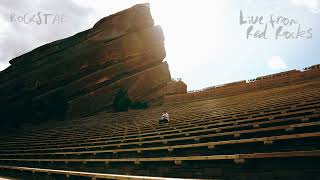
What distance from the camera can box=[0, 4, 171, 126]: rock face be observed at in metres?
39.7

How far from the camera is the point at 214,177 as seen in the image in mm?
6617

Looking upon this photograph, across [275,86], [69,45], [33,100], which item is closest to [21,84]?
[33,100]

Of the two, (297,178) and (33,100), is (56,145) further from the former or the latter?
(33,100)

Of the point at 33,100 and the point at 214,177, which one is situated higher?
the point at 33,100

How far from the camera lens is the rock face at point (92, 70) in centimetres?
3966

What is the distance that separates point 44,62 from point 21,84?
564 cm

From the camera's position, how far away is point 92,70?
43.9 metres

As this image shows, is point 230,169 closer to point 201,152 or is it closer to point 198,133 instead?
point 201,152

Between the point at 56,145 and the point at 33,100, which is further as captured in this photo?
the point at 33,100

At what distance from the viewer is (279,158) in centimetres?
557

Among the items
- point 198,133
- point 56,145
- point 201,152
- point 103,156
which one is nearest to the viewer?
point 201,152

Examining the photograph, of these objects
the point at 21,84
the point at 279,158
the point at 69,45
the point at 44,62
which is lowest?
the point at 279,158

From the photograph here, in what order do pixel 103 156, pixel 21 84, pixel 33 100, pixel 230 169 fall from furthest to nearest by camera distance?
1. pixel 21 84
2. pixel 33 100
3. pixel 103 156
4. pixel 230 169

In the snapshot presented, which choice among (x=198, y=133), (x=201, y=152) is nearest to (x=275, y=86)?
(x=198, y=133)
